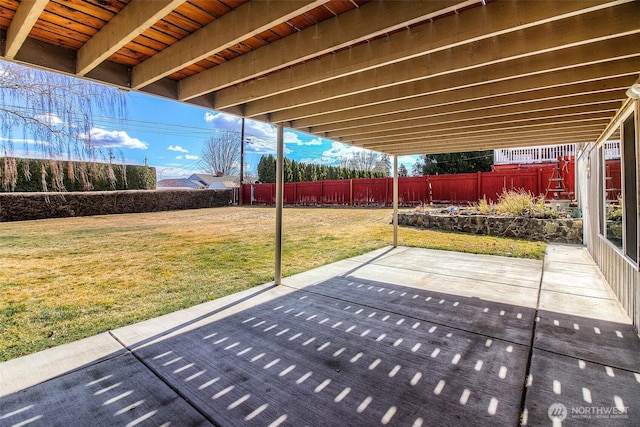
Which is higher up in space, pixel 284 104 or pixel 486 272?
pixel 284 104

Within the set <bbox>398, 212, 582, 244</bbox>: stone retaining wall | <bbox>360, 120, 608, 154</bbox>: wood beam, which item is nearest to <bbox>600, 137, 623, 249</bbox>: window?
<bbox>360, 120, 608, 154</bbox>: wood beam

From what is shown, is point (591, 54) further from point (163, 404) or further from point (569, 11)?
point (163, 404)

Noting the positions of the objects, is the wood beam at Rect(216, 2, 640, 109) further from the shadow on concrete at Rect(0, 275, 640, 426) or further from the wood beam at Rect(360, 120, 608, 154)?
the wood beam at Rect(360, 120, 608, 154)

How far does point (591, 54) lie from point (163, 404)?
3.70 m

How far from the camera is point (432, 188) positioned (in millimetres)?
15070

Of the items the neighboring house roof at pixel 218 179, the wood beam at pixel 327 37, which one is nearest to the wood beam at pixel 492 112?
the wood beam at pixel 327 37

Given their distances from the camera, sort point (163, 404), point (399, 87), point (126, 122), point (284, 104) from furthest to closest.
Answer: point (126, 122) < point (284, 104) < point (399, 87) < point (163, 404)

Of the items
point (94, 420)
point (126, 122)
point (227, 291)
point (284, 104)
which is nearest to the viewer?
point (94, 420)

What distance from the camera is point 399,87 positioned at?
3234mm

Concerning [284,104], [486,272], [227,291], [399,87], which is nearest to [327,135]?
[284,104]

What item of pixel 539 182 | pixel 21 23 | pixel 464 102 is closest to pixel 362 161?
pixel 539 182

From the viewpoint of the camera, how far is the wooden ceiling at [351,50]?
190cm

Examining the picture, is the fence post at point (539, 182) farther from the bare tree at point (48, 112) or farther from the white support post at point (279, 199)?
the bare tree at point (48, 112)
